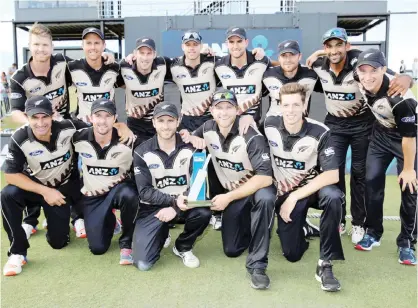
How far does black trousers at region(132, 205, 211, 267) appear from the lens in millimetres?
3863

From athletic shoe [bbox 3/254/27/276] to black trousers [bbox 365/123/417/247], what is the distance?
11.4 ft

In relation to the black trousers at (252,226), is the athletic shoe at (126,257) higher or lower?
lower

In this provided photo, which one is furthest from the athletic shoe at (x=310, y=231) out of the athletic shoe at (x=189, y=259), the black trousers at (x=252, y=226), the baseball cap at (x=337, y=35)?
the baseball cap at (x=337, y=35)

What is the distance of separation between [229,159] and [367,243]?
1710 millimetres

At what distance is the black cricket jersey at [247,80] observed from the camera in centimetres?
486

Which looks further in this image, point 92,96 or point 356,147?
point 92,96

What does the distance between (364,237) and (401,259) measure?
47 cm

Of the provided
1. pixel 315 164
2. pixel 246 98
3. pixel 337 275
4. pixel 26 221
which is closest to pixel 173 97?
pixel 246 98

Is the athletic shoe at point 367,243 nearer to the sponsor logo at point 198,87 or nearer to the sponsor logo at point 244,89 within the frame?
the sponsor logo at point 244,89

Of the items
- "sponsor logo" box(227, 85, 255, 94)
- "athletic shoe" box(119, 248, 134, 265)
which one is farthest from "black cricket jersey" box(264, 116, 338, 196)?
"athletic shoe" box(119, 248, 134, 265)

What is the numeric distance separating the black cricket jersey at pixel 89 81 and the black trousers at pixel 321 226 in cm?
246

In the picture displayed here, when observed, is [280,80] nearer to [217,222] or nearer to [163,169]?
[163,169]

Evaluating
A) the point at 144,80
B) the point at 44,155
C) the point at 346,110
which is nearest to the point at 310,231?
the point at 346,110

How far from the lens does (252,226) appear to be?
12.0 feet
